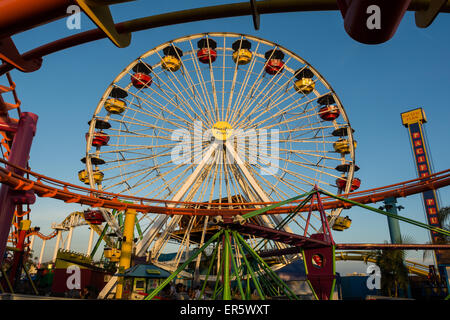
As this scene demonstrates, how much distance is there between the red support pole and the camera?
10134 mm

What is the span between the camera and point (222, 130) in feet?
62.2

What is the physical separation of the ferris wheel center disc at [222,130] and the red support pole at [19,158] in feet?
32.7

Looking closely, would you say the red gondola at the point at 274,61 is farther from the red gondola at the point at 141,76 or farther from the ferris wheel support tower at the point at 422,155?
the ferris wheel support tower at the point at 422,155

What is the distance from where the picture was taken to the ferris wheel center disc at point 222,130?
18750 mm

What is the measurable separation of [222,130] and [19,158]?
1099cm

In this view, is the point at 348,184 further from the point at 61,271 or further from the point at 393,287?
the point at 61,271

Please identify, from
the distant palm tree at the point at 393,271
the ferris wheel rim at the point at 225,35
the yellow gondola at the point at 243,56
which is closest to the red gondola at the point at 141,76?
the ferris wheel rim at the point at 225,35

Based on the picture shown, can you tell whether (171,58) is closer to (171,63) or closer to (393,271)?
(171,63)

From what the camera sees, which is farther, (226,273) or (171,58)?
(171,58)

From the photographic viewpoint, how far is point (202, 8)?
5.18ft

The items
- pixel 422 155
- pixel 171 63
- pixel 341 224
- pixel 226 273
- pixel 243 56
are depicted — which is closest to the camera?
pixel 226 273

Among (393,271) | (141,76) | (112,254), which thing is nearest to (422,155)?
(393,271)
